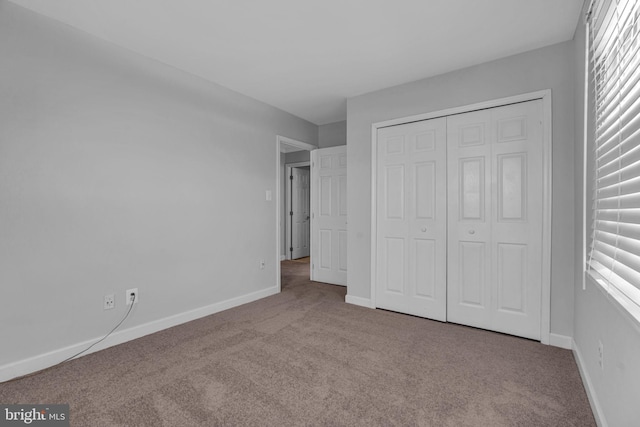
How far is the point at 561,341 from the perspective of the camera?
7.79 ft

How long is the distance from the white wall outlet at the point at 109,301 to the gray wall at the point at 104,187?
35 mm

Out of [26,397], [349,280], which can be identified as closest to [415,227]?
[349,280]

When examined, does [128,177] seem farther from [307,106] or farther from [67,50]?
[307,106]

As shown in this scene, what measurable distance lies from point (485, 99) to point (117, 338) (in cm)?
372

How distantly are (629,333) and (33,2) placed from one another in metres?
3.61

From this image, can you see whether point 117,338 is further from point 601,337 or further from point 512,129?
point 512,129

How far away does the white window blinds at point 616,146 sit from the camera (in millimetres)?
1118

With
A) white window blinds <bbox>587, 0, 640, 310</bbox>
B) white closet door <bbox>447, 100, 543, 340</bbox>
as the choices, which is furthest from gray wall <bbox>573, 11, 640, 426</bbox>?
white closet door <bbox>447, 100, 543, 340</bbox>

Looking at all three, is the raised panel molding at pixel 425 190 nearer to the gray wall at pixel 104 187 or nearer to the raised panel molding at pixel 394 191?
the raised panel molding at pixel 394 191

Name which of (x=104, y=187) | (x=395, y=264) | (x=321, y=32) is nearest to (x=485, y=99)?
(x=321, y=32)

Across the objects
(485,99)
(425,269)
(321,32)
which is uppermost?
(321,32)

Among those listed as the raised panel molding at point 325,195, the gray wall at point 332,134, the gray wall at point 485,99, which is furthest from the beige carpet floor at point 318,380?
the gray wall at point 332,134

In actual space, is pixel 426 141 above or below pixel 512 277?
above

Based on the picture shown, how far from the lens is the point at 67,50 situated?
2.19 meters
